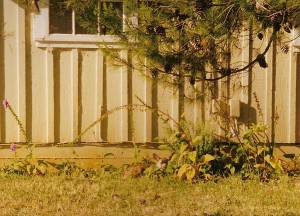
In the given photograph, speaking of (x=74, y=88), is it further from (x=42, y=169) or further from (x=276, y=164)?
(x=276, y=164)

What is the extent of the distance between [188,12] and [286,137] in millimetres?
3255

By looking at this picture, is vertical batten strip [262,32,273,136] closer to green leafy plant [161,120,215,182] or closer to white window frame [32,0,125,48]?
green leafy plant [161,120,215,182]

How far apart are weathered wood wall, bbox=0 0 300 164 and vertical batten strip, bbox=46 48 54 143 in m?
0.01

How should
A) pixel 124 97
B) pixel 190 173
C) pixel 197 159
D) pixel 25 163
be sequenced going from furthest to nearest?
pixel 124 97 → pixel 25 163 → pixel 197 159 → pixel 190 173

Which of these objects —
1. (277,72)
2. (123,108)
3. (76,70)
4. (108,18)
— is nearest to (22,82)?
(76,70)

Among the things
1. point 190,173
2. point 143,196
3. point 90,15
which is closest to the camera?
point 90,15

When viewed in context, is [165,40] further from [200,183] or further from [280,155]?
[280,155]

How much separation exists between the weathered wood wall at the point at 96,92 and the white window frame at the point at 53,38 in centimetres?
7

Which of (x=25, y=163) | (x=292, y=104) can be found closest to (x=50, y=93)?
(x=25, y=163)

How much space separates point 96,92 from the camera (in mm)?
7137

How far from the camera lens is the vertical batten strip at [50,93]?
702 cm

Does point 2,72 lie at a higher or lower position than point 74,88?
higher

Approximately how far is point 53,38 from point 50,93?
2.10 feet

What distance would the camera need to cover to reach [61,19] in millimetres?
7133
